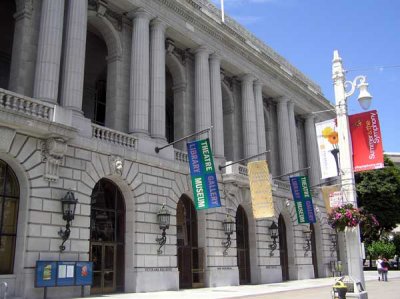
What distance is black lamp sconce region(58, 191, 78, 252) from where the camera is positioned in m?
20.5

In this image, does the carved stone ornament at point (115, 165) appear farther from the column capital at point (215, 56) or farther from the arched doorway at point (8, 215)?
the column capital at point (215, 56)

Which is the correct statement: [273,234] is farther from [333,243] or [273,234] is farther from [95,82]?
[95,82]

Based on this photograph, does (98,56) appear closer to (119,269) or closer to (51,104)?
(51,104)

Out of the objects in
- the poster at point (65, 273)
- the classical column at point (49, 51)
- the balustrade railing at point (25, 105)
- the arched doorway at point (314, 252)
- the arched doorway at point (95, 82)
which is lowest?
the poster at point (65, 273)

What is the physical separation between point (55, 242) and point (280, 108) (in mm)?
29321

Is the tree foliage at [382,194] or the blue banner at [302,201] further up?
the tree foliage at [382,194]

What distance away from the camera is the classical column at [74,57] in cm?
2348

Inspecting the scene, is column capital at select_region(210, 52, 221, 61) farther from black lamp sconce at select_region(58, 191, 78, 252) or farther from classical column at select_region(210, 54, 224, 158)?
black lamp sconce at select_region(58, 191, 78, 252)

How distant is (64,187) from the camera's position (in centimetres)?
2142

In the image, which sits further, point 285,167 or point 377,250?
point 377,250

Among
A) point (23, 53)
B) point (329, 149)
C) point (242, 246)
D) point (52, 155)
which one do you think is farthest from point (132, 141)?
point (242, 246)

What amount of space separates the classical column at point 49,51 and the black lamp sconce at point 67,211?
4837 millimetres

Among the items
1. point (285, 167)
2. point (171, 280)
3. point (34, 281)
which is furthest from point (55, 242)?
point (285, 167)

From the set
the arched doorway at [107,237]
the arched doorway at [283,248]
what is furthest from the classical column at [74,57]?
the arched doorway at [283,248]
